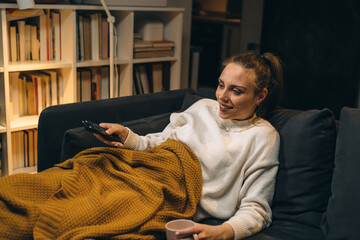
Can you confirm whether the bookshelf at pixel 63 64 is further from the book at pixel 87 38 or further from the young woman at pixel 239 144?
the young woman at pixel 239 144

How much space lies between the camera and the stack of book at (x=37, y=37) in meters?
2.67

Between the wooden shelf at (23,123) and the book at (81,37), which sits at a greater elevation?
the book at (81,37)

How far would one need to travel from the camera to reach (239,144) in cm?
169

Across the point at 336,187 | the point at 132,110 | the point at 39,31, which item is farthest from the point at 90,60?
the point at 336,187

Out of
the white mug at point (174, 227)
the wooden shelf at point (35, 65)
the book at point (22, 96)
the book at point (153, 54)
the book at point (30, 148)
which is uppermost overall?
the book at point (153, 54)

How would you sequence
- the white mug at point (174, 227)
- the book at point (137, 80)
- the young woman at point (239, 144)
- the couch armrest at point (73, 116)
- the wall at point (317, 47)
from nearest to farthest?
the white mug at point (174, 227), the young woman at point (239, 144), the couch armrest at point (73, 116), the book at point (137, 80), the wall at point (317, 47)

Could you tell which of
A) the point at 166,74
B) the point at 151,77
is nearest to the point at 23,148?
the point at 151,77

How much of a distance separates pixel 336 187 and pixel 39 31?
1.98 m

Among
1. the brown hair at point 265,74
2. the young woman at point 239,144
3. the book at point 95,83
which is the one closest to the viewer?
the young woman at point 239,144

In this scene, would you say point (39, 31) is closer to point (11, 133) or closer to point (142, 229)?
point (11, 133)

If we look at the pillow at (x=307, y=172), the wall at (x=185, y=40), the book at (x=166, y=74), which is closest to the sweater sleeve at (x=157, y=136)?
the pillow at (x=307, y=172)

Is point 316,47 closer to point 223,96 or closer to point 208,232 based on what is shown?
point 223,96

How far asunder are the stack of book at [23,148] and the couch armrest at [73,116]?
2.57ft

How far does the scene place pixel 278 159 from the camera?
171 centimetres
